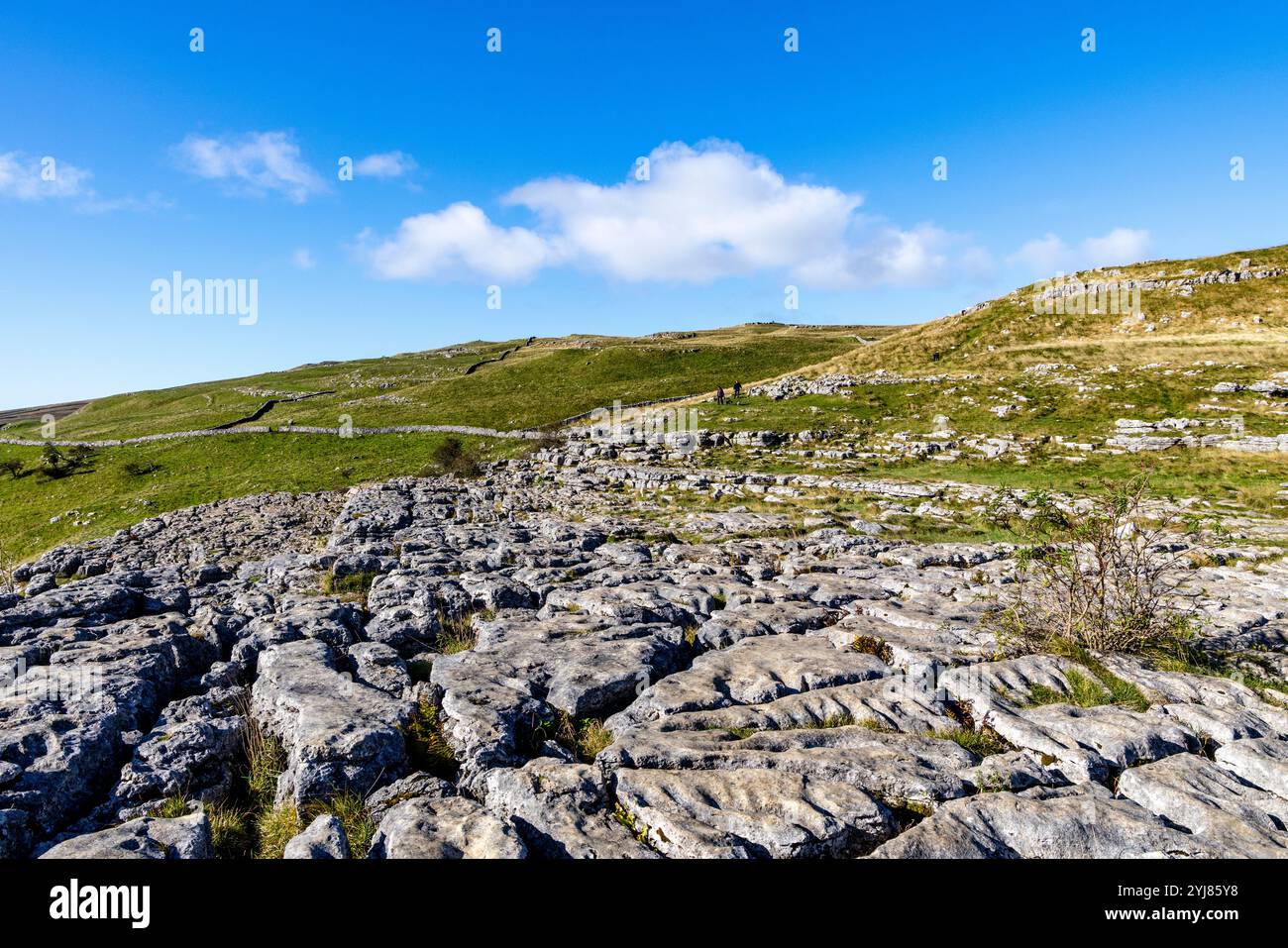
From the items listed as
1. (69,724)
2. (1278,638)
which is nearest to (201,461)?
(69,724)

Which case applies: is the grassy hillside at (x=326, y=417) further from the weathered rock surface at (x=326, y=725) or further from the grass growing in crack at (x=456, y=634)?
the weathered rock surface at (x=326, y=725)

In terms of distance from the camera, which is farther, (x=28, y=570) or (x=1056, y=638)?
(x=28, y=570)

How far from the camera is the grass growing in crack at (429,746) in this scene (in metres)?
8.94

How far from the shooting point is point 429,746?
9.32 metres

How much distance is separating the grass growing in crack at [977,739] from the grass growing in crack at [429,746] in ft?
24.7

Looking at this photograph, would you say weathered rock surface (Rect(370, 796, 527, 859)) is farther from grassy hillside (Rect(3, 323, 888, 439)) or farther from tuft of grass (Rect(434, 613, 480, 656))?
grassy hillside (Rect(3, 323, 888, 439))

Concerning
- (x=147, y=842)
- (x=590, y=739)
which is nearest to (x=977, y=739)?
(x=590, y=739)

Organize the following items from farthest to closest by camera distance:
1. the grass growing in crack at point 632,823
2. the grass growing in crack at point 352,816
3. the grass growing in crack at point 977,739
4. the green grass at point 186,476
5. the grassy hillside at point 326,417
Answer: the grassy hillside at point 326,417, the green grass at point 186,476, the grass growing in crack at point 977,739, the grass growing in crack at point 352,816, the grass growing in crack at point 632,823

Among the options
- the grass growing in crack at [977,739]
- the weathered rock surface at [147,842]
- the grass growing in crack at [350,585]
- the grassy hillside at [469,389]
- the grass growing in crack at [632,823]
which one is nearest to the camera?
the weathered rock surface at [147,842]

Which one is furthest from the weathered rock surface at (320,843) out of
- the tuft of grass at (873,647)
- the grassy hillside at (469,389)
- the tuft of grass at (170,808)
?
the grassy hillside at (469,389)

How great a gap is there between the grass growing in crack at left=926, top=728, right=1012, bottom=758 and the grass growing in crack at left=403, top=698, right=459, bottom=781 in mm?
7514

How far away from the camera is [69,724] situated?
9.18 metres
